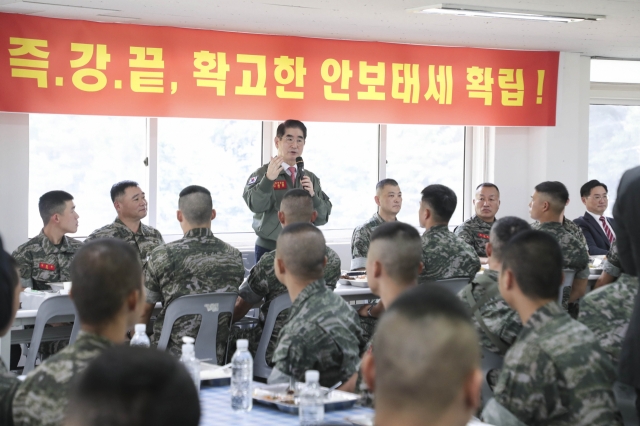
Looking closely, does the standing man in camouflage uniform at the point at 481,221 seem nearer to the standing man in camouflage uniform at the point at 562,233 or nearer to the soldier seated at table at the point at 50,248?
the standing man in camouflage uniform at the point at 562,233

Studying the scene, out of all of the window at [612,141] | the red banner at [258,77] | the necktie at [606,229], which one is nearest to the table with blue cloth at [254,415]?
the red banner at [258,77]

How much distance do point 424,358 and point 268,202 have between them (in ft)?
14.8

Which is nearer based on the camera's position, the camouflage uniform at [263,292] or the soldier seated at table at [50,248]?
the camouflage uniform at [263,292]

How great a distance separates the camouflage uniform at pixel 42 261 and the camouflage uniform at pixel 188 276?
1.25 m

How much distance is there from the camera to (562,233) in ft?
17.4

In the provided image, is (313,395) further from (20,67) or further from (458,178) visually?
(458,178)

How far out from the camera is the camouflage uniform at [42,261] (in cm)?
509

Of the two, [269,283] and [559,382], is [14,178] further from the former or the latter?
[559,382]

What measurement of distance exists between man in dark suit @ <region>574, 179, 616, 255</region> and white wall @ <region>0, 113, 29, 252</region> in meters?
4.62

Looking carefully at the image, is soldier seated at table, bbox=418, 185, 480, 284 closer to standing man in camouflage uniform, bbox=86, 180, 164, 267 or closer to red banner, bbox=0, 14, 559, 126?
standing man in camouflage uniform, bbox=86, 180, 164, 267

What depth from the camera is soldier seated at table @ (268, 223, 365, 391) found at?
289 cm

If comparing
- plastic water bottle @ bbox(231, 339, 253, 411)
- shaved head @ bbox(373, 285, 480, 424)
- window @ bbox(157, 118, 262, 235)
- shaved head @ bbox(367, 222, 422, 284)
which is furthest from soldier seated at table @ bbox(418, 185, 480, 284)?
shaved head @ bbox(373, 285, 480, 424)

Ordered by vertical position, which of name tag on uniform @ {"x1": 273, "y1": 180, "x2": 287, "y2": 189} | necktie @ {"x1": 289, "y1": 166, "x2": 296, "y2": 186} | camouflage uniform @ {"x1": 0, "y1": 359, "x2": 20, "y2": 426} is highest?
necktie @ {"x1": 289, "y1": 166, "x2": 296, "y2": 186}

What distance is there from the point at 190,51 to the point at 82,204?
151 centimetres
